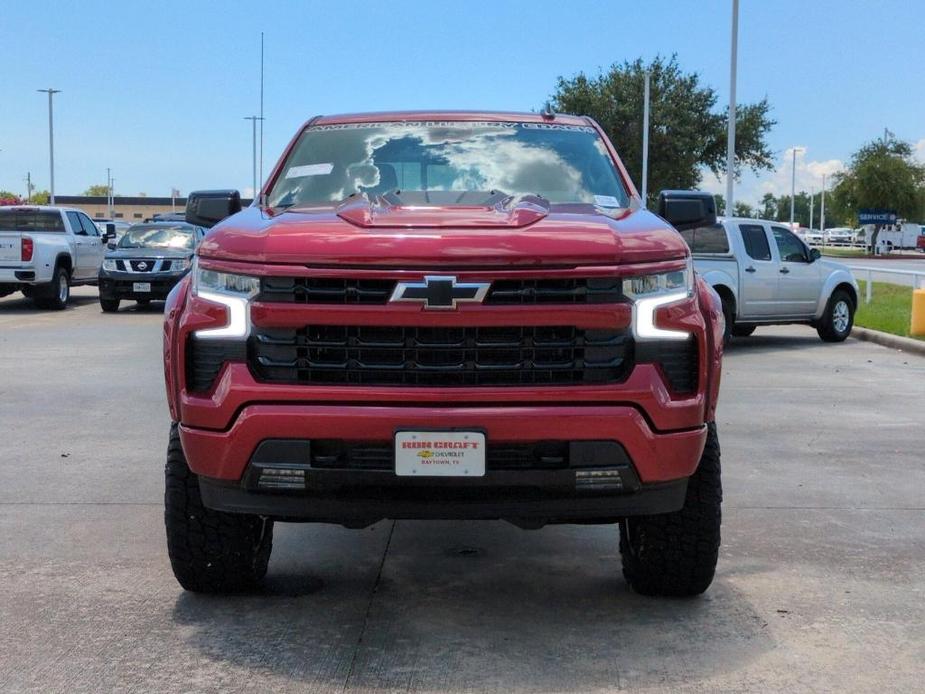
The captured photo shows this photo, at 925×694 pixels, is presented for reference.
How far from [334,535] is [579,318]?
2.36 meters

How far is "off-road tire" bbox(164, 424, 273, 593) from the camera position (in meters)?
4.63

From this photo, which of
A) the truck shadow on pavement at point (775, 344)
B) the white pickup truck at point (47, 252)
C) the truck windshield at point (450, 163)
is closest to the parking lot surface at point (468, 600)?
the truck windshield at point (450, 163)

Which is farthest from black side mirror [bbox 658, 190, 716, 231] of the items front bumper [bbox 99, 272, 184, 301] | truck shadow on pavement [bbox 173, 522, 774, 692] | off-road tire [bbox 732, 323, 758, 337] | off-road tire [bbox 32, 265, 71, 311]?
off-road tire [bbox 32, 265, 71, 311]

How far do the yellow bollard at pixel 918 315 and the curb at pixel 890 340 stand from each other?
253 mm

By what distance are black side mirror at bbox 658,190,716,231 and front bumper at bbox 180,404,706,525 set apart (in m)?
1.67

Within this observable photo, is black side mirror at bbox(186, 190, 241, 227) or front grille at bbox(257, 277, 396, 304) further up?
black side mirror at bbox(186, 190, 241, 227)

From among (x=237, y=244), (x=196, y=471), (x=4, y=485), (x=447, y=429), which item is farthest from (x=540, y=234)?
(x=4, y=485)

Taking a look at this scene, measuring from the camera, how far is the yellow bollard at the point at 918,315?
643 inches

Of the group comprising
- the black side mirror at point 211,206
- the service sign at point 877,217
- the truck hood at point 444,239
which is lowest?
the truck hood at point 444,239

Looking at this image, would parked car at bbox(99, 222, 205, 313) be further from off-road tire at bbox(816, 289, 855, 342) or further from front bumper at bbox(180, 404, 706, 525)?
front bumper at bbox(180, 404, 706, 525)

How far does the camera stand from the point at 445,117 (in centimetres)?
601

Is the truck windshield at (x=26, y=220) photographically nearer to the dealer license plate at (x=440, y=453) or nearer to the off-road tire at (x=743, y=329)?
the off-road tire at (x=743, y=329)

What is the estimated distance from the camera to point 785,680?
13.1 feet

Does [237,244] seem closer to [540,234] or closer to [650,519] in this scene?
[540,234]
